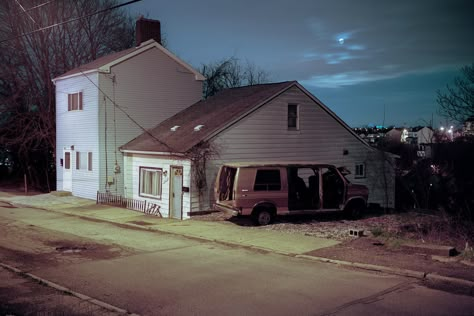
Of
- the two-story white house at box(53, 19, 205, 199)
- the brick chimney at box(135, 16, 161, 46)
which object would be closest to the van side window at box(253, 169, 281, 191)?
the two-story white house at box(53, 19, 205, 199)

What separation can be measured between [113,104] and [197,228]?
11.8m

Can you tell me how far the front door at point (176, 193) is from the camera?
795 inches

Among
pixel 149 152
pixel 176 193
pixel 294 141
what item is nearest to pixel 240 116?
pixel 294 141

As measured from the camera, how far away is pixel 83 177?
26.7 metres

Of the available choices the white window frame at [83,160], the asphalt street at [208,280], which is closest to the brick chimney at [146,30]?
the white window frame at [83,160]

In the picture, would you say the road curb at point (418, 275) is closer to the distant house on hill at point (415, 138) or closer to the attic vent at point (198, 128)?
the attic vent at point (198, 128)

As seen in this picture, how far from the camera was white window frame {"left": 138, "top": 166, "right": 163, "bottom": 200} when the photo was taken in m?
21.8

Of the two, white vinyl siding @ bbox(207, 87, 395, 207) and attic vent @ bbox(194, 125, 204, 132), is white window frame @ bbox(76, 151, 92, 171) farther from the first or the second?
white vinyl siding @ bbox(207, 87, 395, 207)

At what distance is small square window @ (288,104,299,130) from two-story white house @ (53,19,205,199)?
7661mm

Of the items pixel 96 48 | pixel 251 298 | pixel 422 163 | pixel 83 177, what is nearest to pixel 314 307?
pixel 251 298

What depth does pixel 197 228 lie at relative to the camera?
1648 cm

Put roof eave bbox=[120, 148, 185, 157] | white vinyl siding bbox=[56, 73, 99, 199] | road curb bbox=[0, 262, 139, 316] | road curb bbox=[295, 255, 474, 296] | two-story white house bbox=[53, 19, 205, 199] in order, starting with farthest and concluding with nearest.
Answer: white vinyl siding bbox=[56, 73, 99, 199], two-story white house bbox=[53, 19, 205, 199], roof eave bbox=[120, 148, 185, 157], road curb bbox=[295, 255, 474, 296], road curb bbox=[0, 262, 139, 316]

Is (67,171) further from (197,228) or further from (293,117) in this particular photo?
(197,228)

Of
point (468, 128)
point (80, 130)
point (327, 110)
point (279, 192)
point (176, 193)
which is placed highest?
point (327, 110)
